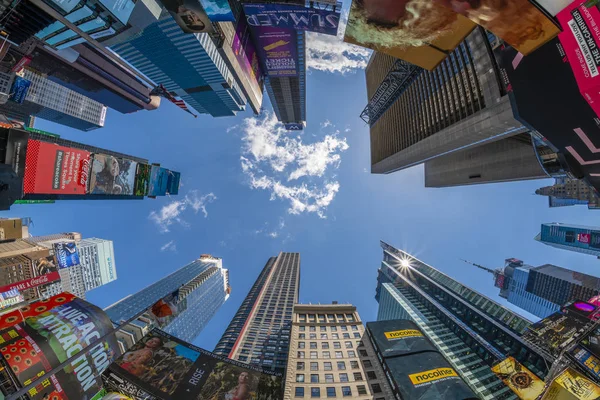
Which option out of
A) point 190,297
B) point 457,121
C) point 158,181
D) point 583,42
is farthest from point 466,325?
point 190,297

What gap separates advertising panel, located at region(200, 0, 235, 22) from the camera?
2781cm

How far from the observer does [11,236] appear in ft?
105

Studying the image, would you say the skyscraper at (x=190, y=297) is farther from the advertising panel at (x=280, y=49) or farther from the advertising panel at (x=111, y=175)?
the advertising panel at (x=280, y=49)

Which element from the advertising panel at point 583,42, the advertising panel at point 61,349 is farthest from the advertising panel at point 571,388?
the advertising panel at point 61,349

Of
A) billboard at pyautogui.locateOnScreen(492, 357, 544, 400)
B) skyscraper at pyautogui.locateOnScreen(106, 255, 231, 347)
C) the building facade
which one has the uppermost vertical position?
billboard at pyautogui.locateOnScreen(492, 357, 544, 400)

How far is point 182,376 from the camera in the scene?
40.8 feet

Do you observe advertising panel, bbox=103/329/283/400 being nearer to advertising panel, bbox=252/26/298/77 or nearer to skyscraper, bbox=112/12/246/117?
advertising panel, bbox=252/26/298/77

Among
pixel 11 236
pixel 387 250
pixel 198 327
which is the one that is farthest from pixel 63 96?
pixel 387 250

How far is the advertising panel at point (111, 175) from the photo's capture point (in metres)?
33.9

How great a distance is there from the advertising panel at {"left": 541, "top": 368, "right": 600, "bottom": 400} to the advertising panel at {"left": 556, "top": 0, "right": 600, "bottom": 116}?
1391cm

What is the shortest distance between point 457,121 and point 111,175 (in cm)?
5049

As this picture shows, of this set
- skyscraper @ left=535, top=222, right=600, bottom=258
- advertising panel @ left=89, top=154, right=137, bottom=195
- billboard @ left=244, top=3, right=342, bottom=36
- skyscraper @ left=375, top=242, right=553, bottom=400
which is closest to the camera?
billboard @ left=244, top=3, right=342, bottom=36

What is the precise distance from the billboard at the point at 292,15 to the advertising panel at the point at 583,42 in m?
27.3

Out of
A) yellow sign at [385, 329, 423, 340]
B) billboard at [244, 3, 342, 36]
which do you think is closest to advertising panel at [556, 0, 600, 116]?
yellow sign at [385, 329, 423, 340]
